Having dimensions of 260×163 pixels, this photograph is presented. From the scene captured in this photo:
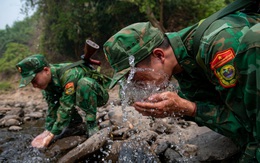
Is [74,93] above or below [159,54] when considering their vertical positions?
below

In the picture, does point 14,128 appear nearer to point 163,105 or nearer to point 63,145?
point 63,145

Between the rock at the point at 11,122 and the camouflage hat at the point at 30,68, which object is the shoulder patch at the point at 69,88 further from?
the rock at the point at 11,122

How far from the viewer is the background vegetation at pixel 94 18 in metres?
8.38

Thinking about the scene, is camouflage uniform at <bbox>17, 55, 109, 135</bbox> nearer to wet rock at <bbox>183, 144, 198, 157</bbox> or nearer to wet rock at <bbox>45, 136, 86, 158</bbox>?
wet rock at <bbox>45, 136, 86, 158</bbox>

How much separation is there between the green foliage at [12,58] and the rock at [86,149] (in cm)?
1091

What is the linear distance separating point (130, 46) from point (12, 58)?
13.3 metres

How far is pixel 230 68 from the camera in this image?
62.9 inches

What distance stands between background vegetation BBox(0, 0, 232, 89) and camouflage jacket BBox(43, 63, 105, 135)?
4.13 metres

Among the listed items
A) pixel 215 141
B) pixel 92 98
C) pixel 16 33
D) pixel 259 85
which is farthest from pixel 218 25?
pixel 16 33

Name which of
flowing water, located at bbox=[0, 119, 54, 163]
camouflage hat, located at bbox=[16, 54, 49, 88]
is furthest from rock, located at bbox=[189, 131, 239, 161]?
camouflage hat, located at bbox=[16, 54, 49, 88]

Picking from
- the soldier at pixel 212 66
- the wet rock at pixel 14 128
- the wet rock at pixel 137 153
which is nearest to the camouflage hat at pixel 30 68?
the wet rock at pixel 14 128

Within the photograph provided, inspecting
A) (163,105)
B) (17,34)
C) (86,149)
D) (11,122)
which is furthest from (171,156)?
(17,34)

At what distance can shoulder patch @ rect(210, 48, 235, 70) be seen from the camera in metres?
1.59

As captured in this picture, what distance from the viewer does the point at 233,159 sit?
2377mm
